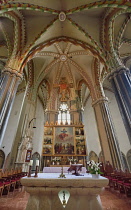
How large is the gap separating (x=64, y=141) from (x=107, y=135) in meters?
5.64

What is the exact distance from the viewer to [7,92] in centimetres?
735

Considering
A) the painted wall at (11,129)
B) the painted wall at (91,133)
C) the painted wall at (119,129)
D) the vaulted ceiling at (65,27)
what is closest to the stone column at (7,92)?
the vaulted ceiling at (65,27)

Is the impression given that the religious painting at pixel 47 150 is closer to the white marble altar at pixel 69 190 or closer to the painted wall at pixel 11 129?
the painted wall at pixel 11 129

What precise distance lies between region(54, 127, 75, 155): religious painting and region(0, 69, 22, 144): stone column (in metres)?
8.04

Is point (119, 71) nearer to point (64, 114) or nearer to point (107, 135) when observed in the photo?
point (107, 135)

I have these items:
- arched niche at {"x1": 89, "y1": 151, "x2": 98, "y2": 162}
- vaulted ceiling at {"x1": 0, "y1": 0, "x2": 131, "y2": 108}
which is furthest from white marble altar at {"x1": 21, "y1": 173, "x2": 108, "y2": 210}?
arched niche at {"x1": 89, "y1": 151, "x2": 98, "y2": 162}

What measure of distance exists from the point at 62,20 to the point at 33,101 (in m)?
9.22

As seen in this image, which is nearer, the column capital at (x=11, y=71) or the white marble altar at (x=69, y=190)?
the white marble altar at (x=69, y=190)

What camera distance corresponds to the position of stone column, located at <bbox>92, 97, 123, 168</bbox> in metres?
9.05

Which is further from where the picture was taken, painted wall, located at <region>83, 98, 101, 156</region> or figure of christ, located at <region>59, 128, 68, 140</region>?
painted wall, located at <region>83, 98, 101, 156</region>

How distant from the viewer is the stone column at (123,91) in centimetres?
665

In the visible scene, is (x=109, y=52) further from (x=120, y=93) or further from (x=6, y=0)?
(x=6, y=0)

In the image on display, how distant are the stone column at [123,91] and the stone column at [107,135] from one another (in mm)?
3703

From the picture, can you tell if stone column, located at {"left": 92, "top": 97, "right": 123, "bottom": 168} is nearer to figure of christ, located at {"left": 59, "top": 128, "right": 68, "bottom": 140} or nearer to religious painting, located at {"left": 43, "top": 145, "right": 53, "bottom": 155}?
figure of christ, located at {"left": 59, "top": 128, "right": 68, "bottom": 140}
